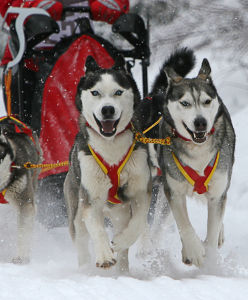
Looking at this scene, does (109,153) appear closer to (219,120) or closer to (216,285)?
(219,120)

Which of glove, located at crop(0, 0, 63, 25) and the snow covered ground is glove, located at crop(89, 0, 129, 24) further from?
the snow covered ground

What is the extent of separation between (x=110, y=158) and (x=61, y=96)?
1.17 m

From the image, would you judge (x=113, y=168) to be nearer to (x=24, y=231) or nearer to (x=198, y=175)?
(x=198, y=175)

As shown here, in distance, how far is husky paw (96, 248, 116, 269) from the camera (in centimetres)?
249

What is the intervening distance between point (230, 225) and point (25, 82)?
6.58 ft

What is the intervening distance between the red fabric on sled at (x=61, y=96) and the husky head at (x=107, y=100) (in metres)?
0.92

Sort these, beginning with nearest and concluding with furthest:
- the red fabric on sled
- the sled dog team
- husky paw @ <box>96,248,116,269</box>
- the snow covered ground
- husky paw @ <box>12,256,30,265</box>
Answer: the snow covered ground → husky paw @ <box>96,248,116,269</box> → the sled dog team → husky paw @ <box>12,256,30,265</box> → the red fabric on sled

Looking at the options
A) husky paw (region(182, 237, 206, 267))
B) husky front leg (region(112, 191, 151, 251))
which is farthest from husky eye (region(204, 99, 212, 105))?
husky paw (region(182, 237, 206, 267))

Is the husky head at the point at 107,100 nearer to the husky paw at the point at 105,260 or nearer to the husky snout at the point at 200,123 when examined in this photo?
the husky snout at the point at 200,123

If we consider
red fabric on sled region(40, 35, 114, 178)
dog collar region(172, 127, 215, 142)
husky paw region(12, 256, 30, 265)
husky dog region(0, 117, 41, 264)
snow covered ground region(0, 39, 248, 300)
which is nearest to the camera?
snow covered ground region(0, 39, 248, 300)

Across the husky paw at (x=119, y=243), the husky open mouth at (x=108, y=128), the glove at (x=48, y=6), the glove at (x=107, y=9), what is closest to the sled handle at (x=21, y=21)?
the glove at (x=48, y=6)

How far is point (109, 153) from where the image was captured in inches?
110

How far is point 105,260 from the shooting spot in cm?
250

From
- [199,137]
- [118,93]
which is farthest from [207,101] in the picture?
[118,93]
